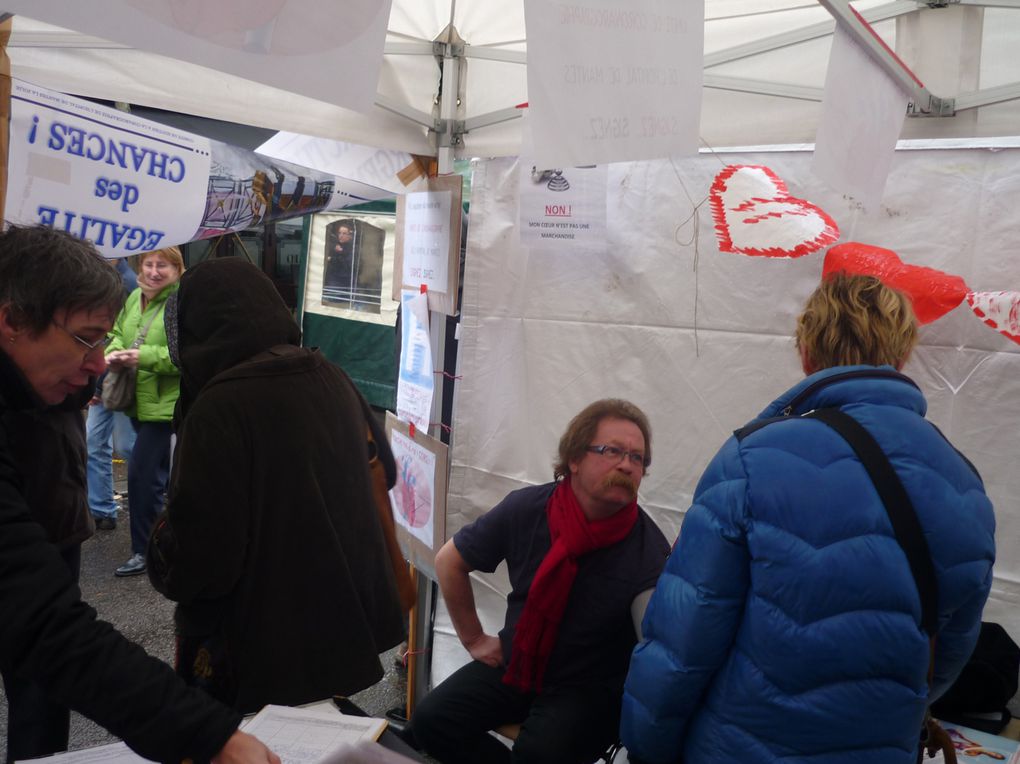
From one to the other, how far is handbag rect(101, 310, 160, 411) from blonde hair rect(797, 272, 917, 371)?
11.0ft

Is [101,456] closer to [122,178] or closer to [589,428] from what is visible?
[122,178]

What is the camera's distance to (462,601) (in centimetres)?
243

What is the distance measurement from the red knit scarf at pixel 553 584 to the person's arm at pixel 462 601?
7.7 inches

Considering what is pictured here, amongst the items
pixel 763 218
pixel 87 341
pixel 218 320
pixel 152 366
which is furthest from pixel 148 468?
pixel 763 218

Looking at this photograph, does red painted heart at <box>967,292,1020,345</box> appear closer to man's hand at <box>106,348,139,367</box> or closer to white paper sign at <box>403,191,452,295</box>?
white paper sign at <box>403,191,452,295</box>

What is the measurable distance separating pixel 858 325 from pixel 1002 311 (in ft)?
1.95

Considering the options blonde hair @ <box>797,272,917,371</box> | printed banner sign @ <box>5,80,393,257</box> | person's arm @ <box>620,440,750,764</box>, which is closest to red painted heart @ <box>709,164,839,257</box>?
blonde hair @ <box>797,272,917,371</box>

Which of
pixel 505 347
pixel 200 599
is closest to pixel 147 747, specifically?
pixel 200 599

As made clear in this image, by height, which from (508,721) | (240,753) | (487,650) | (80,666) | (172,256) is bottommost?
(508,721)

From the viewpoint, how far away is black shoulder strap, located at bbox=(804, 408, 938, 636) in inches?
52.5

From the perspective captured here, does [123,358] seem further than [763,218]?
Yes

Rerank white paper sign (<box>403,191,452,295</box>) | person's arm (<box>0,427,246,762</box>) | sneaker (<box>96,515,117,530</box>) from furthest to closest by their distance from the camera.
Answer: sneaker (<box>96,515,117,530</box>) → white paper sign (<box>403,191,452,295</box>) → person's arm (<box>0,427,246,762</box>)

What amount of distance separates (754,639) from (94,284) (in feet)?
4.11

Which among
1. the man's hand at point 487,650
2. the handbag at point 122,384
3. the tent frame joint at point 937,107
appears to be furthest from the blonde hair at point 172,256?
Result: the tent frame joint at point 937,107
